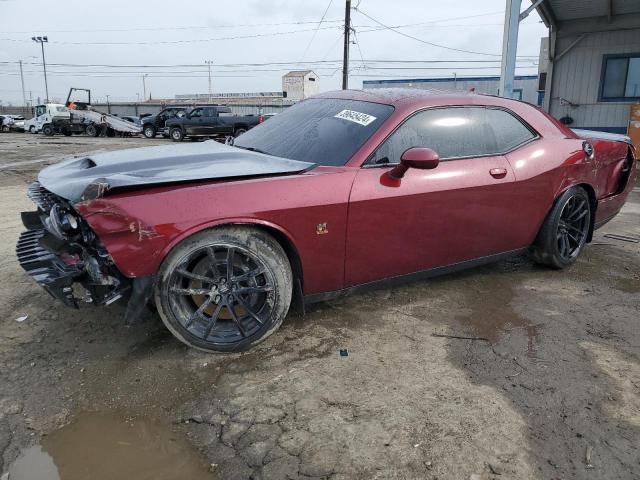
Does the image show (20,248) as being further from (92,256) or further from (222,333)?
(222,333)

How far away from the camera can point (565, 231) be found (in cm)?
425

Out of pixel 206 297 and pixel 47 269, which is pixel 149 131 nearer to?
pixel 47 269

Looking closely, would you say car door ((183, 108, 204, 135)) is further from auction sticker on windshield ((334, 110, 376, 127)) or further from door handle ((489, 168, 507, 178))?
door handle ((489, 168, 507, 178))

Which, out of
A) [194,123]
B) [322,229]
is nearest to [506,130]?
[322,229]

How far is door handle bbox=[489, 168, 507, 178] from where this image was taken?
11.6 ft

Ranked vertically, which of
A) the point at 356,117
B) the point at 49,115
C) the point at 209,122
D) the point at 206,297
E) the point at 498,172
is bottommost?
the point at 206,297

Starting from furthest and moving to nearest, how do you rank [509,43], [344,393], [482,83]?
[482,83] < [509,43] < [344,393]

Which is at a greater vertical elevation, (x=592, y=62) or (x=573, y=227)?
(x=592, y=62)

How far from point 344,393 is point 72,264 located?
158cm

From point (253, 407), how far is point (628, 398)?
1835 millimetres

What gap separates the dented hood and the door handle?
1.36 metres

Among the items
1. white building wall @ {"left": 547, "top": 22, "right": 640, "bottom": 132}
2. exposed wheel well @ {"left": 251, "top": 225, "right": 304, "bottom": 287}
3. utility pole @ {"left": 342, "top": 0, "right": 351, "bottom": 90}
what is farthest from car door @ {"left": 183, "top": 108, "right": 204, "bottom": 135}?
exposed wheel well @ {"left": 251, "top": 225, "right": 304, "bottom": 287}

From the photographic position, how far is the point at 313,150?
325 centimetres

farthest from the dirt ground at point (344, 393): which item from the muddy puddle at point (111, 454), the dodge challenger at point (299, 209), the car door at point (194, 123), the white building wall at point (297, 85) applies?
the white building wall at point (297, 85)
